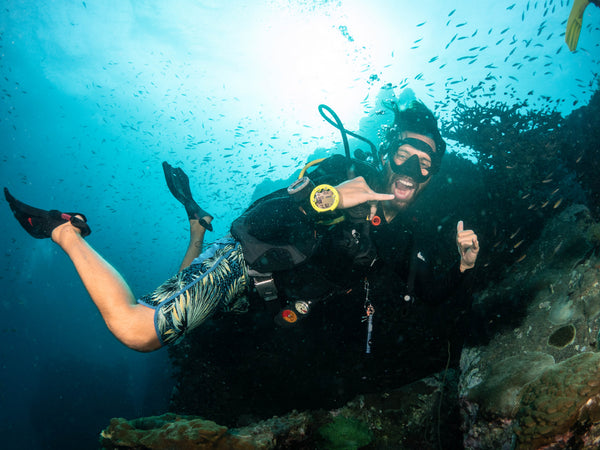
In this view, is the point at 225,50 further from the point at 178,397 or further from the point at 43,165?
the point at 43,165

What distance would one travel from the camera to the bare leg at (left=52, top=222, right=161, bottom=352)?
2209 mm

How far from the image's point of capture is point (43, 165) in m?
63.2

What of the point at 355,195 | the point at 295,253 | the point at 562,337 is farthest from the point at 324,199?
the point at 562,337

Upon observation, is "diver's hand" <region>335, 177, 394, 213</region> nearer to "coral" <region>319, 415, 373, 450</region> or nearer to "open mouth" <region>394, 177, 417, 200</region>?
"open mouth" <region>394, 177, 417, 200</region>

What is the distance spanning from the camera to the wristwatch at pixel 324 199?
83.1 inches

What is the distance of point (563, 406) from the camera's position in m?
1.70

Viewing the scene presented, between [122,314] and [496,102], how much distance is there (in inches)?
356

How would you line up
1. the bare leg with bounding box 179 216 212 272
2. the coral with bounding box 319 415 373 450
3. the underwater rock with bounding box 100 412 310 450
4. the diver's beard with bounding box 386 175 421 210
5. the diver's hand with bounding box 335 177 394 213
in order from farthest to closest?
the bare leg with bounding box 179 216 212 272, the coral with bounding box 319 415 373 450, the diver's beard with bounding box 386 175 421 210, the underwater rock with bounding box 100 412 310 450, the diver's hand with bounding box 335 177 394 213

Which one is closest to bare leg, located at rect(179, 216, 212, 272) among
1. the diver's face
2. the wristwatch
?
the wristwatch

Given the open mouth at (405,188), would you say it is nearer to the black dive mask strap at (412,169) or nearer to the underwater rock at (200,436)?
the black dive mask strap at (412,169)

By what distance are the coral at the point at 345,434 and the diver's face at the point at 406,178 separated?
3337 mm

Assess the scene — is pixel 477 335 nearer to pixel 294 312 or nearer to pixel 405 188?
pixel 405 188

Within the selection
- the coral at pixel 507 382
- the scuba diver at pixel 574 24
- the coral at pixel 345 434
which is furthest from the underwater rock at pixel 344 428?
the scuba diver at pixel 574 24

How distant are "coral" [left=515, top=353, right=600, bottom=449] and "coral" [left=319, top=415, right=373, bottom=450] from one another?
2.49 m
